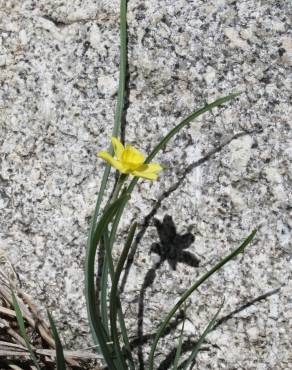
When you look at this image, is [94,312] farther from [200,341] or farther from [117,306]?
[200,341]

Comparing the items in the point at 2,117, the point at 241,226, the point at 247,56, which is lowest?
the point at 241,226

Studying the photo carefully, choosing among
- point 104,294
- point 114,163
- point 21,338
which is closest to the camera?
point 114,163

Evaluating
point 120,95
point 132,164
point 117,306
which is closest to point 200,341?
point 117,306

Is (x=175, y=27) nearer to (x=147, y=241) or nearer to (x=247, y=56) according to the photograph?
(x=247, y=56)

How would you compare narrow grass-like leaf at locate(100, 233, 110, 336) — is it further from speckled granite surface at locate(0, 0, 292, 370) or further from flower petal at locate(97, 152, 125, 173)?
flower petal at locate(97, 152, 125, 173)

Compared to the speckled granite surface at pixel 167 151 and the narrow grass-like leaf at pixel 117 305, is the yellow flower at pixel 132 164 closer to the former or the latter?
the narrow grass-like leaf at pixel 117 305

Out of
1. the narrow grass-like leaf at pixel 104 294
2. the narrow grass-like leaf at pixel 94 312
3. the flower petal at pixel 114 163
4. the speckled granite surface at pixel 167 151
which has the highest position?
the speckled granite surface at pixel 167 151

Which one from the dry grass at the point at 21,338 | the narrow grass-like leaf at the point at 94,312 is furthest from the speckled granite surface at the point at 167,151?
the narrow grass-like leaf at the point at 94,312

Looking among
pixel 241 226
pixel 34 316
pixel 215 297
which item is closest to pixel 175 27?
pixel 241 226
